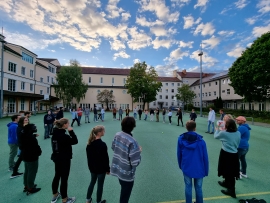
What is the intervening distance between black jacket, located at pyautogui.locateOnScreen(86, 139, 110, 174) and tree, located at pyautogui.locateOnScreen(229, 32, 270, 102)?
23765 mm

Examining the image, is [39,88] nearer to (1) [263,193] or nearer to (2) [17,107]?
(2) [17,107]

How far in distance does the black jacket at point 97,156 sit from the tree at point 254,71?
23765 mm

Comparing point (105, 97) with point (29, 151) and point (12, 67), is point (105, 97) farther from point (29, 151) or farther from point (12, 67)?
point (29, 151)

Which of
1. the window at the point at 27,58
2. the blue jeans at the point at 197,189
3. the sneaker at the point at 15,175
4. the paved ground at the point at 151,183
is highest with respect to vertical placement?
the window at the point at 27,58

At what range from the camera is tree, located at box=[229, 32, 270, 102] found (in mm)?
18766


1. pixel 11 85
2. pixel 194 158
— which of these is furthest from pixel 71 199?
pixel 11 85

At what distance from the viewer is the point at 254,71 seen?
64.6ft

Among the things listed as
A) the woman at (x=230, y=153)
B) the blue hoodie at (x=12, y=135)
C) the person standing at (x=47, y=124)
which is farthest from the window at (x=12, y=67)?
the woman at (x=230, y=153)

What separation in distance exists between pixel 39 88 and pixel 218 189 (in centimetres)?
3876

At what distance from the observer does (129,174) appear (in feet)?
7.59

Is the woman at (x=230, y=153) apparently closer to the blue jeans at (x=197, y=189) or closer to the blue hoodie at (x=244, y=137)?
the blue hoodie at (x=244, y=137)

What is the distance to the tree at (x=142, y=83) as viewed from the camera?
41.2 metres

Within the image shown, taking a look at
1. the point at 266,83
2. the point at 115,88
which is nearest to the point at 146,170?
the point at 266,83

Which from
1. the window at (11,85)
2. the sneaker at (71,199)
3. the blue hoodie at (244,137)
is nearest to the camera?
the sneaker at (71,199)
